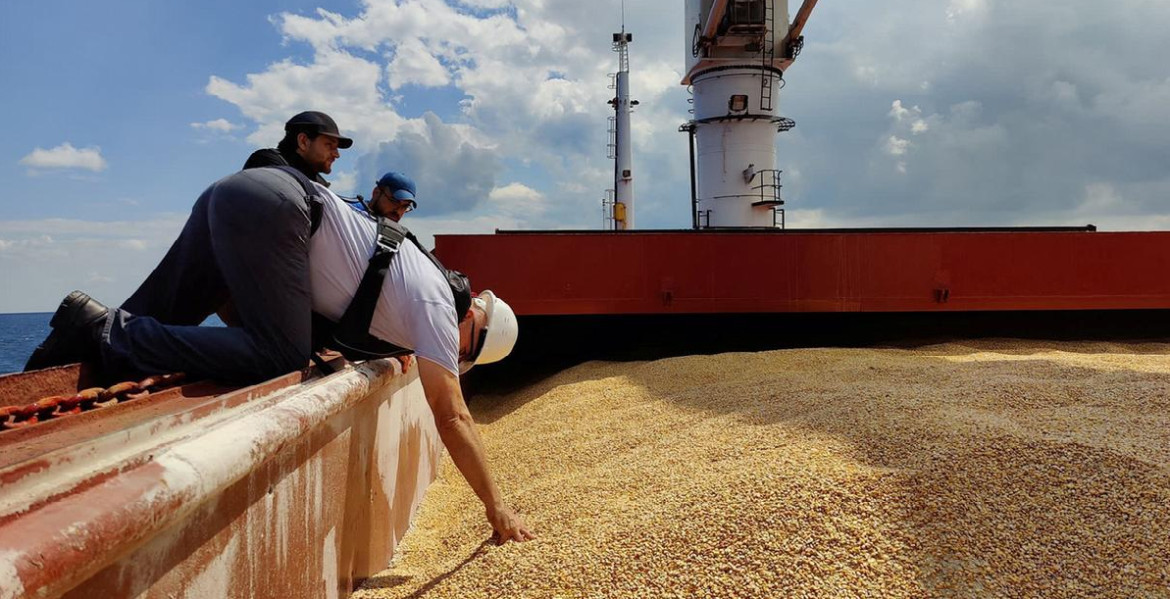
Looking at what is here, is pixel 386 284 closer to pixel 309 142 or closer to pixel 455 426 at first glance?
pixel 455 426

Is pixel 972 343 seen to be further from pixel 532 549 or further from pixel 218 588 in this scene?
pixel 218 588

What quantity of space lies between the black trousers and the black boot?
35mm

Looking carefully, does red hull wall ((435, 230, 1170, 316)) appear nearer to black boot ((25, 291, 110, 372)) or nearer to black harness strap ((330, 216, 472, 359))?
black harness strap ((330, 216, 472, 359))

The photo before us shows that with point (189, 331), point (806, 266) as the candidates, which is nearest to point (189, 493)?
point (189, 331)

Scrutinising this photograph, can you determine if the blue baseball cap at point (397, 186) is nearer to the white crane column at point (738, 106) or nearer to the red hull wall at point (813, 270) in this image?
the red hull wall at point (813, 270)

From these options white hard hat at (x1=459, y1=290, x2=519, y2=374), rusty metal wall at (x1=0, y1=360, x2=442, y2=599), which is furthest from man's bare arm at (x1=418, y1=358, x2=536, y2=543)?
white hard hat at (x1=459, y1=290, x2=519, y2=374)

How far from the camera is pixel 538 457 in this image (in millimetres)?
3514

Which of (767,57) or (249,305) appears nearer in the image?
(249,305)

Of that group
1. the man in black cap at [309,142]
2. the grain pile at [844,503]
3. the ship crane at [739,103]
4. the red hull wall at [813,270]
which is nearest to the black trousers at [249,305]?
the man in black cap at [309,142]

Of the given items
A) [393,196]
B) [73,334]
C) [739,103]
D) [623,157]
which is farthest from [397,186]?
[623,157]

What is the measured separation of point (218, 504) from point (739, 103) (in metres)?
11.1

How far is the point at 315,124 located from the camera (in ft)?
7.54

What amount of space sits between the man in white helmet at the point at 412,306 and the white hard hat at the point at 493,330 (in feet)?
1.77

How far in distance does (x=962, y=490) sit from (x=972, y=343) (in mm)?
4324
